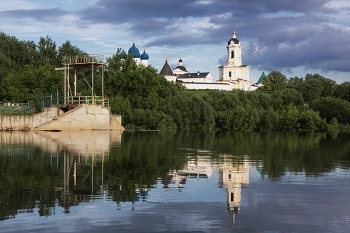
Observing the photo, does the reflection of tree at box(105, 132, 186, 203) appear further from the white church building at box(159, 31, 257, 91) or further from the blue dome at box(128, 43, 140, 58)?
the white church building at box(159, 31, 257, 91)

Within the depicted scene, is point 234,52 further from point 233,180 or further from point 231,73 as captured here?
point 233,180

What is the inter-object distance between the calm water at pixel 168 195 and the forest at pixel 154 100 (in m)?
40.3

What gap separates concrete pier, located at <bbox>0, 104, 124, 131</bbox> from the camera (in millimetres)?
55656

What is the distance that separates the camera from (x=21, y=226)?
35.4 feet

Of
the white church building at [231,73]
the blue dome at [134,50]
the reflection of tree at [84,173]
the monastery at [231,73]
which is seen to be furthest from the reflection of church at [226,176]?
the white church building at [231,73]

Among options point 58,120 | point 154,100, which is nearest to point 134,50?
point 154,100

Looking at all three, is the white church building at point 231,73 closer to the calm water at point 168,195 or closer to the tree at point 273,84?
the tree at point 273,84

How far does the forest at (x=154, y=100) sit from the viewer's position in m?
73.0

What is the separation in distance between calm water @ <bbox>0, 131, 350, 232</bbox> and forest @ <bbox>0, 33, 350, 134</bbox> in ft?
132

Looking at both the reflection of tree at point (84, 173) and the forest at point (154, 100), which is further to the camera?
the forest at point (154, 100)

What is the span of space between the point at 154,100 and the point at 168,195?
61949 millimetres

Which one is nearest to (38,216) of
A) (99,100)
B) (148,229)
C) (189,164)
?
(148,229)

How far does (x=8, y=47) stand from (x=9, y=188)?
8237 cm

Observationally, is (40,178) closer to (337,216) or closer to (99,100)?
(337,216)
